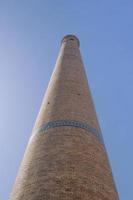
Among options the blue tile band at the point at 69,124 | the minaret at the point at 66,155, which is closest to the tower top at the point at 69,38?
the minaret at the point at 66,155

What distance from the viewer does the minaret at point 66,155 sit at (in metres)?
4.35

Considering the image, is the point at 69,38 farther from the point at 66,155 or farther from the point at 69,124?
the point at 66,155

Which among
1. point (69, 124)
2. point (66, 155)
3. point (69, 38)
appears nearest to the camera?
point (66, 155)

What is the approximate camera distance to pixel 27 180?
4.65 meters

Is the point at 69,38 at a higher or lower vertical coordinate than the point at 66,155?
higher

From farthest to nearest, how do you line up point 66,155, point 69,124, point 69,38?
point 69,38 → point 69,124 → point 66,155

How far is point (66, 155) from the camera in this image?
476 cm

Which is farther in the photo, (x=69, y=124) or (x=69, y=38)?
(x=69, y=38)

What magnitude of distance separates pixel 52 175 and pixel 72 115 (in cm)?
145

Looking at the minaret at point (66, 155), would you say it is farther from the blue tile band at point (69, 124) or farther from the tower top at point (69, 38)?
the tower top at point (69, 38)

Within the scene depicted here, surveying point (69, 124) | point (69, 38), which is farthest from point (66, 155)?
point (69, 38)

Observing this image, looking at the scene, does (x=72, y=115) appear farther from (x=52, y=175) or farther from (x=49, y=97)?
(x=52, y=175)

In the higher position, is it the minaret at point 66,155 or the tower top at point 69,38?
the tower top at point 69,38

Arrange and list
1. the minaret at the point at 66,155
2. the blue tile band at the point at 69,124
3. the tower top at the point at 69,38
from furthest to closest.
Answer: the tower top at the point at 69,38 < the blue tile band at the point at 69,124 < the minaret at the point at 66,155
